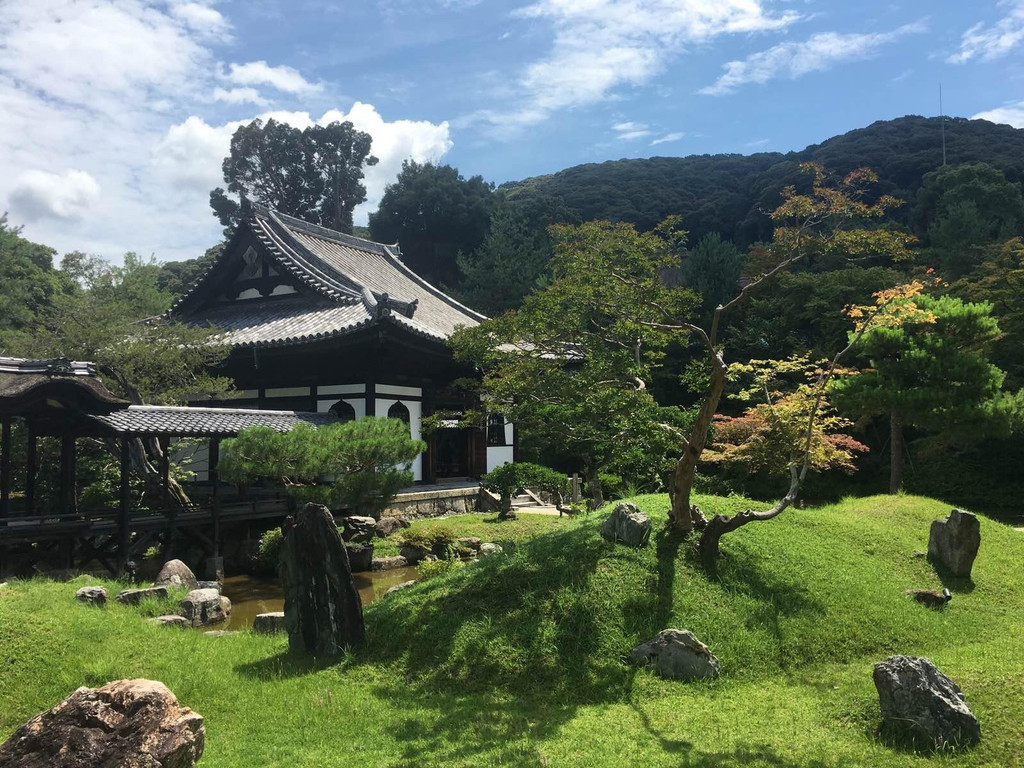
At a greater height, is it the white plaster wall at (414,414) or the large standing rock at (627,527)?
the white plaster wall at (414,414)

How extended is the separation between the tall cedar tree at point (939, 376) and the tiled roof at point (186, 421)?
13.0 metres

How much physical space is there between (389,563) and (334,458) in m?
2.91

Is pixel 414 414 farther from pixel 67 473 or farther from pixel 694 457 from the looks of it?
pixel 694 457

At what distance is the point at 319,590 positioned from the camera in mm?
7484

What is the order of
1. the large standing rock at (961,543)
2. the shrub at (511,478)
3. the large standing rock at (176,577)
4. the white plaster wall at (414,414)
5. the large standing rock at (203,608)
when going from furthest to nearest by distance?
the white plaster wall at (414,414)
the shrub at (511,478)
the large standing rock at (176,577)
the large standing rock at (961,543)
the large standing rock at (203,608)

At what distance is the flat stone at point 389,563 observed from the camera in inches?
560

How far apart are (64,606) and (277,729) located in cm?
410

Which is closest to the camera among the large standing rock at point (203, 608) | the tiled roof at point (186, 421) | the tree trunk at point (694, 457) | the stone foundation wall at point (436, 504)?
the tree trunk at point (694, 457)

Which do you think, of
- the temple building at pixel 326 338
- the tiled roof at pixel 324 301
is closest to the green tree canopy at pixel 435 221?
the tiled roof at pixel 324 301

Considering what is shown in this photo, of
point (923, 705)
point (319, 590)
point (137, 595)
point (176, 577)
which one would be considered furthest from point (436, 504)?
point (923, 705)

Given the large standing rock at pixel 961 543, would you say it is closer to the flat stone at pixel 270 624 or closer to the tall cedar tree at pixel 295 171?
the flat stone at pixel 270 624

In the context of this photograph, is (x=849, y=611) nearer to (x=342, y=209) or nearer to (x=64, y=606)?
(x=64, y=606)

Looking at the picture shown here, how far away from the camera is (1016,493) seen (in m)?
22.9

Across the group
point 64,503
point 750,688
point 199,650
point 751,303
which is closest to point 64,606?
point 199,650
